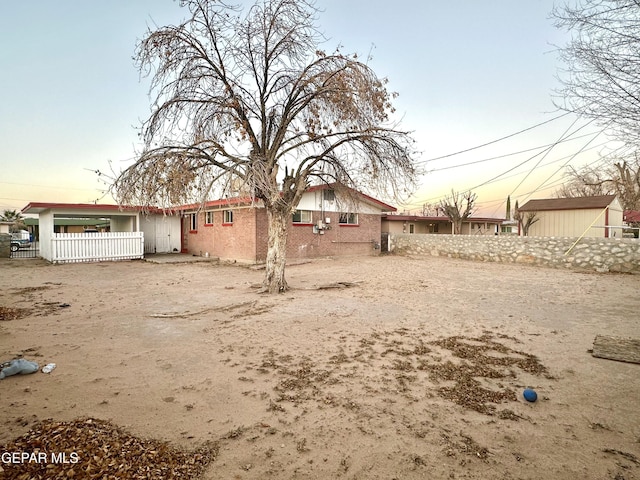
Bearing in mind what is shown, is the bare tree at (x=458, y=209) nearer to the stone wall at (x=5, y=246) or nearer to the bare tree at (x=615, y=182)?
the bare tree at (x=615, y=182)

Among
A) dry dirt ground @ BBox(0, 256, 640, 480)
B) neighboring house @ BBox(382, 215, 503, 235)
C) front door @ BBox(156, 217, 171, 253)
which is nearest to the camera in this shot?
dry dirt ground @ BBox(0, 256, 640, 480)

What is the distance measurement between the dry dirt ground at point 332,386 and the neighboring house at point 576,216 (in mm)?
13156

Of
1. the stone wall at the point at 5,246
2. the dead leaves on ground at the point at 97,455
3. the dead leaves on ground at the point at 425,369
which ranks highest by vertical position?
the stone wall at the point at 5,246

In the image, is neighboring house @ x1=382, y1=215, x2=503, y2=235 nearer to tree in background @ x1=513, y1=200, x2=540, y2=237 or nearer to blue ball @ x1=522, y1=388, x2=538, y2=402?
tree in background @ x1=513, y1=200, x2=540, y2=237

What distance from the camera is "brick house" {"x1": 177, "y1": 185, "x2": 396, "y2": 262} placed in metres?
Result: 15.4

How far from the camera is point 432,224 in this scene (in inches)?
1131

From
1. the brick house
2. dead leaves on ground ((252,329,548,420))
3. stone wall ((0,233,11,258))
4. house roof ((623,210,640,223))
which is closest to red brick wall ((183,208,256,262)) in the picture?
the brick house

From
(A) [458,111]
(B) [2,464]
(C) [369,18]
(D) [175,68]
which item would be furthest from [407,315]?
(A) [458,111]

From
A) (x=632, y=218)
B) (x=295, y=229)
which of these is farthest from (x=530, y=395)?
(x=632, y=218)

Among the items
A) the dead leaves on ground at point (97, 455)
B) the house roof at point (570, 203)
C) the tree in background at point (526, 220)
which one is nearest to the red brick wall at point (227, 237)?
the dead leaves on ground at point (97, 455)

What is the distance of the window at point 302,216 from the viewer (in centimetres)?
1702

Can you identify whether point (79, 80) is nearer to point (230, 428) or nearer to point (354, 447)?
point (230, 428)

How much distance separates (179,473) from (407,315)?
5.29 meters

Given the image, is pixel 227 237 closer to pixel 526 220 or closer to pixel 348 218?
pixel 348 218
